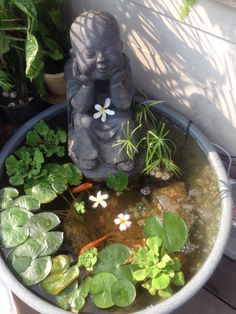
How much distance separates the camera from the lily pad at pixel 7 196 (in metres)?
1.52

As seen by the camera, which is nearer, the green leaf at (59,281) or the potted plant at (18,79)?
the green leaf at (59,281)

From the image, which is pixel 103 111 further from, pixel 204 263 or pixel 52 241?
pixel 204 263

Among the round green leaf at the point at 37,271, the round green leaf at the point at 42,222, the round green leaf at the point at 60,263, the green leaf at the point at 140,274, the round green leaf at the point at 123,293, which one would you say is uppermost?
the green leaf at the point at 140,274

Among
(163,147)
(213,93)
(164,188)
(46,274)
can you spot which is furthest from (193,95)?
(46,274)

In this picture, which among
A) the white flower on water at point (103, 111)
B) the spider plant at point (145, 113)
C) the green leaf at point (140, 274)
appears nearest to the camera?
the green leaf at point (140, 274)

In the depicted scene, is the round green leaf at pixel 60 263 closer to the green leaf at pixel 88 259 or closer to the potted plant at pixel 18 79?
the green leaf at pixel 88 259

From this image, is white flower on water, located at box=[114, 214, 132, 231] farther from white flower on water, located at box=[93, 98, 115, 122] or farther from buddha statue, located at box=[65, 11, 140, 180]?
white flower on water, located at box=[93, 98, 115, 122]

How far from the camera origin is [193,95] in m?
1.64

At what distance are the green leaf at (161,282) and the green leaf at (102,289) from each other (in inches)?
5.4

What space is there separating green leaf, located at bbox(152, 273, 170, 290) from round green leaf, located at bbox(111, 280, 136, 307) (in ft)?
0.24

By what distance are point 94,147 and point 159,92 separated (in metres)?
0.46

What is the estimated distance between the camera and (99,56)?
126cm

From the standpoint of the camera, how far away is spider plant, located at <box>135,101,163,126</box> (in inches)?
62.8

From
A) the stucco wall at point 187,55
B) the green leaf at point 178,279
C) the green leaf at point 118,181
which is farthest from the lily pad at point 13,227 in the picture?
the stucco wall at point 187,55
